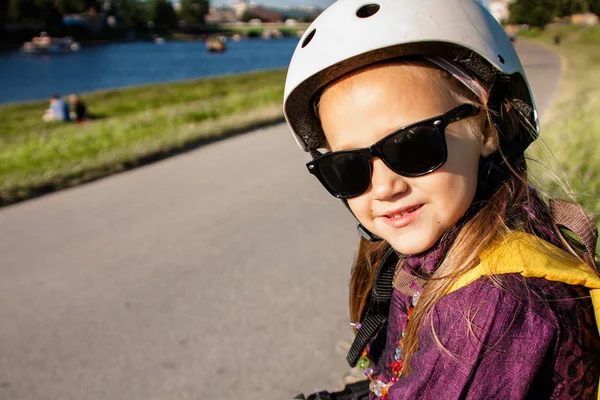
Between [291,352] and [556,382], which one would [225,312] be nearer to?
[291,352]

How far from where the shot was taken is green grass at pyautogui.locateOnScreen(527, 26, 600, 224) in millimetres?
3680

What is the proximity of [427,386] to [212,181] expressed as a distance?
495cm

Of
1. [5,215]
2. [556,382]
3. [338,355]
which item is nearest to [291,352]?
[338,355]

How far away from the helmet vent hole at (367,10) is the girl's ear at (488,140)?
0.45 m

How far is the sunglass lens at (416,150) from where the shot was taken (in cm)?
158

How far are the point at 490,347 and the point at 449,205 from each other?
0.43 metres

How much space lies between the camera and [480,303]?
4.51ft

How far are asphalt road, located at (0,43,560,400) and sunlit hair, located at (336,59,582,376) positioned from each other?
1.34m

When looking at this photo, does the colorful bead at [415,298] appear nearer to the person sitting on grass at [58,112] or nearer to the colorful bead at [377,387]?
the colorful bead at [377,387]

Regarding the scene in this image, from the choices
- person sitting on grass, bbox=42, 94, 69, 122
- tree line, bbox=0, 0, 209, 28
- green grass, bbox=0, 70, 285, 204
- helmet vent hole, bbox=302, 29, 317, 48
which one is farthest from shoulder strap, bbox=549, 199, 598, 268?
tree line, bbox=0, 0, 209, 28

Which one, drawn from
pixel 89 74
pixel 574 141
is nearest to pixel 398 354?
pixel 574 141

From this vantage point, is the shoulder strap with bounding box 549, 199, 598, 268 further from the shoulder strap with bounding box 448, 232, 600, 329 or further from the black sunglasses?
the black sunglasses

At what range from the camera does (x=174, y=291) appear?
12.0 feet

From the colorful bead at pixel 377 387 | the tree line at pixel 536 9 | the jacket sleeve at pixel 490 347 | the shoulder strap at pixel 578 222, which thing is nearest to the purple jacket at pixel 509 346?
the jacket sleeve at pixel 490 347
